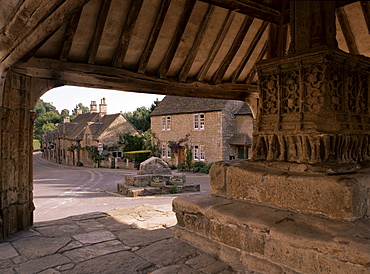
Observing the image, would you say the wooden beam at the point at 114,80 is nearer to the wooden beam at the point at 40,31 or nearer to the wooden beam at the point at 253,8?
the wooden beam at the point at 40,31

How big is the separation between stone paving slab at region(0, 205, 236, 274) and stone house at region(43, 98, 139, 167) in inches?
945

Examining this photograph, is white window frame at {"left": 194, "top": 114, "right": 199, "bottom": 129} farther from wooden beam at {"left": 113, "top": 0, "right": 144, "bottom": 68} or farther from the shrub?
wooden beam at {"left": 113, "top": 0, "right": 144, "bottom": 68}

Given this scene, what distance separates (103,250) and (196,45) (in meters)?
4.34

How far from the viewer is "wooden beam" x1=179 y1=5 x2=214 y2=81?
554cm

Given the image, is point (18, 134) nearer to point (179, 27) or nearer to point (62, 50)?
point (62, 50)

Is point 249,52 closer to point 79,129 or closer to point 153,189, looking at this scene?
point 153,189

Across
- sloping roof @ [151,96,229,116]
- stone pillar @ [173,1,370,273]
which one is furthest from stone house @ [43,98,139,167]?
stone pillar @ [173,1,370,273]

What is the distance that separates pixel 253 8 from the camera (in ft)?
14.8

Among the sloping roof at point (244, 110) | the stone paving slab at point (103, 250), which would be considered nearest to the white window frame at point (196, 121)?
the sloping roof at point (244, 110)

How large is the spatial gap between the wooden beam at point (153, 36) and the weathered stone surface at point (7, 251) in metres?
3.91

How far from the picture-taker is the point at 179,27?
18.4ft

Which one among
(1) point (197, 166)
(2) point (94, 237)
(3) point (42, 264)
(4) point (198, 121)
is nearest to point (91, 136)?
(4) point (198, 121)

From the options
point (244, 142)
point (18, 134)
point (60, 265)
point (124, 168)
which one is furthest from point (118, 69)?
point (124, 168)

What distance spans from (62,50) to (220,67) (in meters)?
3.64
